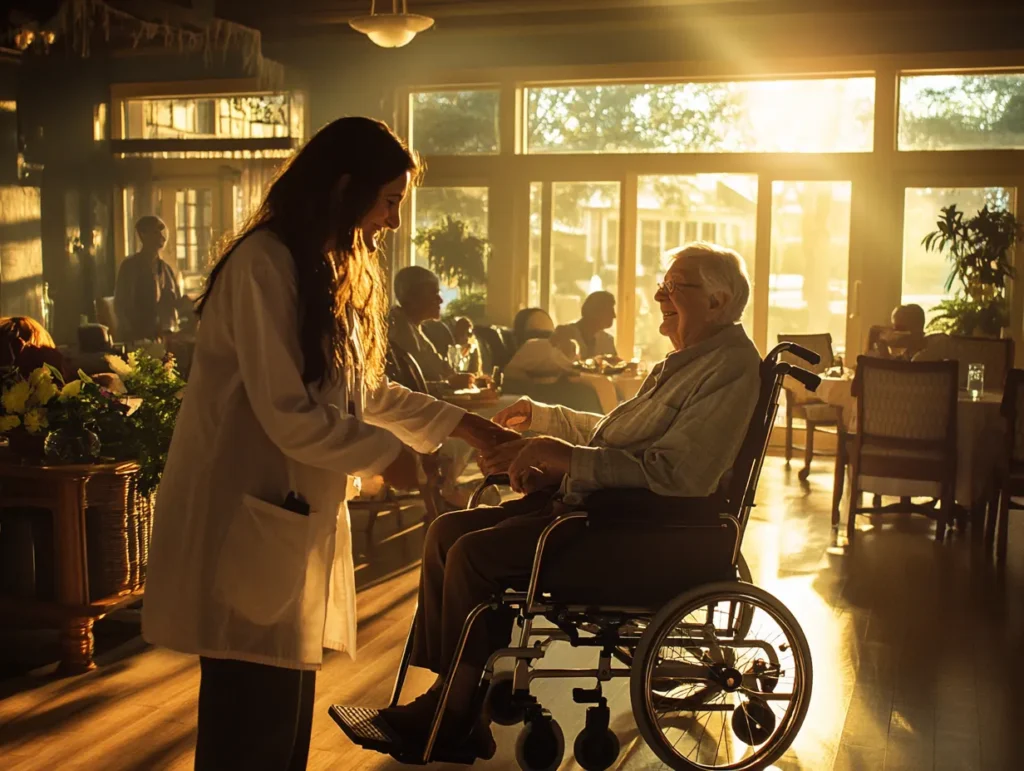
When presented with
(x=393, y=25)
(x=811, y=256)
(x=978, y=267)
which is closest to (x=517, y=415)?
(x=393, y=25)

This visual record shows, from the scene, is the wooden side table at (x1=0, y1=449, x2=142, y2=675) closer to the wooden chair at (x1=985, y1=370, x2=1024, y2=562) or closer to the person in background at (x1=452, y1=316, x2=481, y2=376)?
the person in background at (x1=452, y1=316, x2=481, y2=376)

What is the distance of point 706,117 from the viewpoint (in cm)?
1048

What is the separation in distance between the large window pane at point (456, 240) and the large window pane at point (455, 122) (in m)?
0.39

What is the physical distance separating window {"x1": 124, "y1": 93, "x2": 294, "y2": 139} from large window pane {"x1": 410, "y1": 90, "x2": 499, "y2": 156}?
1208 millimetres

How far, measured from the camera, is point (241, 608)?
6.70 feet

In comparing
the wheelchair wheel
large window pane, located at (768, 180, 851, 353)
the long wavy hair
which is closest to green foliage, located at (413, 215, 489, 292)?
large window pane, located at (768, 180, 851, 353)

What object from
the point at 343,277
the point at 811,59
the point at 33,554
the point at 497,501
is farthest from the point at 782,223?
the point at 343,277

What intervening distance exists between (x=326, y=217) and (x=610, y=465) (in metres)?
1.12

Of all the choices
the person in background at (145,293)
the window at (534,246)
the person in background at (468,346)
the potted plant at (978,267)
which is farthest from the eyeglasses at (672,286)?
the window at (534,246)

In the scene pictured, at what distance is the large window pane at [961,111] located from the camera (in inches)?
382

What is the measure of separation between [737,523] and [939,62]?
26.5 ft

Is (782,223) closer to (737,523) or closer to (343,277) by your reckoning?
(737,523)

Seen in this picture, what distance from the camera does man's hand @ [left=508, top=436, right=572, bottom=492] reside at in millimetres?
2902

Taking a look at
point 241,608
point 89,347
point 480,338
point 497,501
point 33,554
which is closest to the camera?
point 241,608
